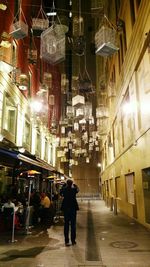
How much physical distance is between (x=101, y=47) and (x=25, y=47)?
1329 cm

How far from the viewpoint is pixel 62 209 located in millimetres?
8688

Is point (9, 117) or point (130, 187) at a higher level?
point (9, 117)

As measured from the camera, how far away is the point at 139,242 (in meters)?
9.18

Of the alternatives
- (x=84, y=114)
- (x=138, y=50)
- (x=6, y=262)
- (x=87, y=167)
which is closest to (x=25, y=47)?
(x=84, y=114)

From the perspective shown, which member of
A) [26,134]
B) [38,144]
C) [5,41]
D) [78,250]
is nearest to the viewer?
[78,250]

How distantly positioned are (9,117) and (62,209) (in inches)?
350

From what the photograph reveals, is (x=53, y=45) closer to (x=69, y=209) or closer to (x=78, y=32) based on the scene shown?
(x=78, y=32)

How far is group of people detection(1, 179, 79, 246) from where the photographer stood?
8.53 m

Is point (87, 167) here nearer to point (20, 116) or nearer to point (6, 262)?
point (20, 116)

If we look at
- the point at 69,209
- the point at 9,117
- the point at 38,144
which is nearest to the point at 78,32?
the point at 69,209

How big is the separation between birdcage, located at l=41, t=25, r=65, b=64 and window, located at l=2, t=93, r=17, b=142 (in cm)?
705

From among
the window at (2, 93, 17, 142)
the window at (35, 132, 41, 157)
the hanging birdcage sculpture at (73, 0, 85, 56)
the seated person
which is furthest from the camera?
the window at (35, 132, 41, 157)

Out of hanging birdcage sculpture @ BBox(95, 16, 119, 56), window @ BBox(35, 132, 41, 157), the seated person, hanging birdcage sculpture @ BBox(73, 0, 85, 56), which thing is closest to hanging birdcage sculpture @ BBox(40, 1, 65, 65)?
hanging birdcage sculpture @ BBox(73, 0, 85, 56)

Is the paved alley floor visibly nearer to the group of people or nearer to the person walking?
the person walking
